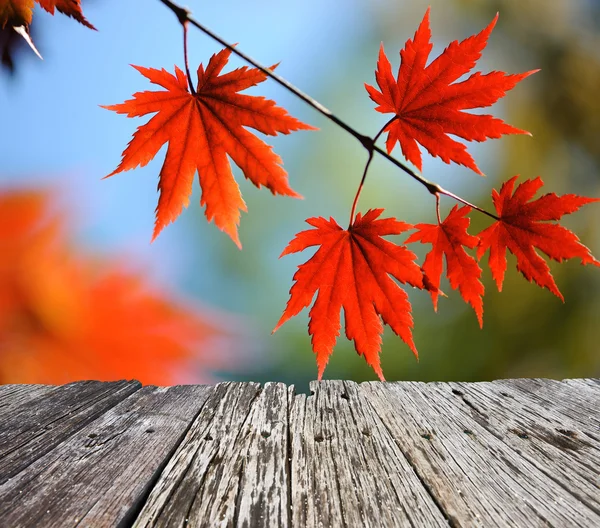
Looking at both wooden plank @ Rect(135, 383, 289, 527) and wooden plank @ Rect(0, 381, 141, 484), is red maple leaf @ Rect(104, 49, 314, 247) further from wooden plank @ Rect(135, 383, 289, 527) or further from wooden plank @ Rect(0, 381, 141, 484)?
wooden plank @ Rect(0, 381, 141, 484)

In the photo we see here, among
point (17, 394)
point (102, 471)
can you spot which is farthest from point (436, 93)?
point (17, 394)

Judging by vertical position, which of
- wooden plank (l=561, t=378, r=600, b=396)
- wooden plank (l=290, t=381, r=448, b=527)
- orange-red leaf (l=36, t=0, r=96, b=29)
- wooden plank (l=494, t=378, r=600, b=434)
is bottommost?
wooden plank (l=290, t=381, r=448, b=527)

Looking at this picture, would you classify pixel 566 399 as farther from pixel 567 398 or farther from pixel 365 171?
pixel 365 171

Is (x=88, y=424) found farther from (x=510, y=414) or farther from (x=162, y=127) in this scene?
(x=510, y=414)

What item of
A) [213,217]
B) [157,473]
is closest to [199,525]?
[157,473]

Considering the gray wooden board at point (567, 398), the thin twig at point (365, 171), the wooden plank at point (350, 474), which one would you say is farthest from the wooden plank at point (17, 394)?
the gray wooden board at point (567, 398)

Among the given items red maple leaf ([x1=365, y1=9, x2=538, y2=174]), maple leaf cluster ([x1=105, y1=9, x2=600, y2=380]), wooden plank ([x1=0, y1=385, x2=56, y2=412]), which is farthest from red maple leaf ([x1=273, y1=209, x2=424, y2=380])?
wooden plank ([x1=0, y1=385, x2=56, y2=412])
